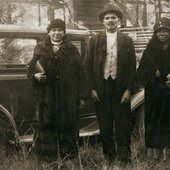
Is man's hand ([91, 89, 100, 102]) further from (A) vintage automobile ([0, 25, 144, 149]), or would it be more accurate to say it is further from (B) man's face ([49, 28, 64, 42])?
(A) vintage automobile ([0, 25, 144, 149])

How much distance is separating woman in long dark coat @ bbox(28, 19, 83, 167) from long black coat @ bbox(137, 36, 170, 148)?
3.08 ft

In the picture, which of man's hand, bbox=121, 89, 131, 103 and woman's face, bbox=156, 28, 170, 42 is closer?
man's hand, bbox=121, 89, 131, 103

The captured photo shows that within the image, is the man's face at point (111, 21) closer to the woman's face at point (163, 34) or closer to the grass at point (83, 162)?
the woman's face at point (163, 34)

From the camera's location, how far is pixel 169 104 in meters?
5.14

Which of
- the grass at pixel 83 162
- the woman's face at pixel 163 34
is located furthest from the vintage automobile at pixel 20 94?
the woman's face at pixel 163 34

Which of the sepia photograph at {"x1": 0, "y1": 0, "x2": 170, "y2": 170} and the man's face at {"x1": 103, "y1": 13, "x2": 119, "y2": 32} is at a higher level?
the man's face at {"x1": 103, "y1": 13, "x2": 119, "y2": 32}

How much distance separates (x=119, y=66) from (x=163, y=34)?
27.4 inches

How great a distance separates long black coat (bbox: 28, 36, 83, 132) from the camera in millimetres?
4711

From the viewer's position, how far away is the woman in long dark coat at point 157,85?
5023 millimetres

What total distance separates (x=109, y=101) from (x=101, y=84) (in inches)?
8.9

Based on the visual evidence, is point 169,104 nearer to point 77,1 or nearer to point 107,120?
point 107,120

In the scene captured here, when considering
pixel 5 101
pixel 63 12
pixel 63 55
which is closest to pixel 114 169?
pixel 63 55

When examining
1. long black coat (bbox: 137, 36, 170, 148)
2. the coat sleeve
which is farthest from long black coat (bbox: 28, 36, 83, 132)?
long black coat (bbox: 137, 36, 170, 148)

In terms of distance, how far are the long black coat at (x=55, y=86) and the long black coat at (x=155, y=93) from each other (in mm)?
919
